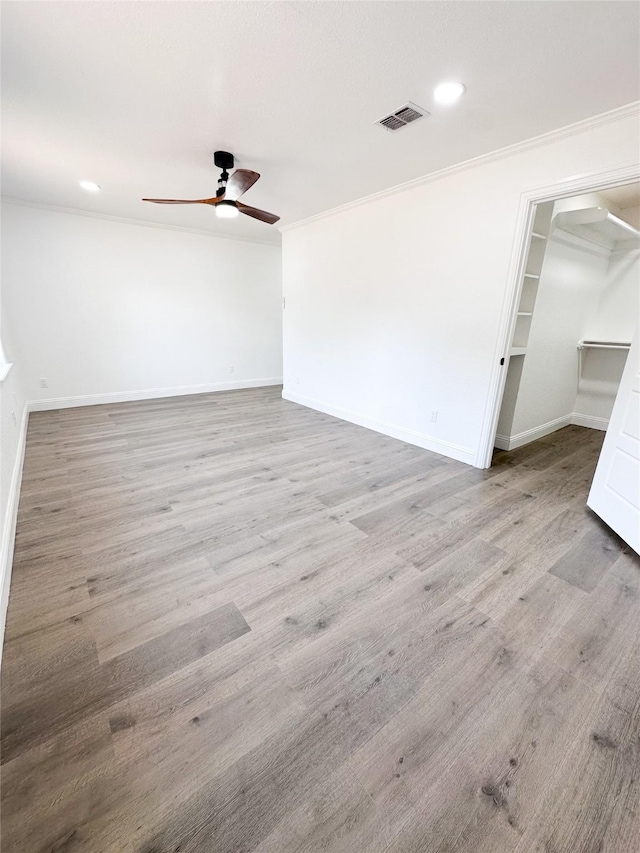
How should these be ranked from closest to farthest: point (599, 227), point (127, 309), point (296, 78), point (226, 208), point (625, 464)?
1. point (296, 78)
2. point (625, 464)
3. point (226, 208)
4. point (599, 227)
5. point (127, 309)

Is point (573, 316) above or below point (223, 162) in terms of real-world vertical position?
below

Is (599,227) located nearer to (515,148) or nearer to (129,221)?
(515,148)

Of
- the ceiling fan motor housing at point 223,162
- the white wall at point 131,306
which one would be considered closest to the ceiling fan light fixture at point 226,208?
the ceiling fan motor housing at point 223,162

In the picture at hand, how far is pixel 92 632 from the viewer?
1531mm

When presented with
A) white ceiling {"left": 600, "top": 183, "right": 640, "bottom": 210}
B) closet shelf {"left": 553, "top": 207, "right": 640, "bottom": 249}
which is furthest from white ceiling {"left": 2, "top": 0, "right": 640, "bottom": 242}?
white ceiling {"left": 600, "top": 183, "right": 640, "bottom": 210}

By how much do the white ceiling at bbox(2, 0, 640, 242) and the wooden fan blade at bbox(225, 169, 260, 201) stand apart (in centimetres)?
25

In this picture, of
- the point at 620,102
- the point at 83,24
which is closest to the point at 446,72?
the point at 620,102

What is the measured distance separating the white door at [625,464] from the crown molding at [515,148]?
4.38 ft

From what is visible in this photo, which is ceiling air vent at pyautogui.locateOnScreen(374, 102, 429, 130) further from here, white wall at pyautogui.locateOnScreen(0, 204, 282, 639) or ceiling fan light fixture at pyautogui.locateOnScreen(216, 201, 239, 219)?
white wall at pyautogui.locateOnScreen(0, 204, 282, 639)

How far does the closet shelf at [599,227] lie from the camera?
10.5 ft

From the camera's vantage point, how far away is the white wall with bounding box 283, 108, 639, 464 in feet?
8.82

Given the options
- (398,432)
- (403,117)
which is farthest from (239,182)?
(398,432)

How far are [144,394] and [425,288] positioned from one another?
4.47 m

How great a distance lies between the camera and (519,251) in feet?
9.06
